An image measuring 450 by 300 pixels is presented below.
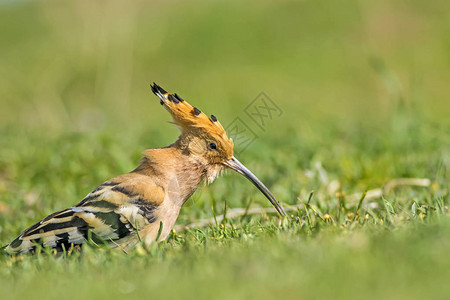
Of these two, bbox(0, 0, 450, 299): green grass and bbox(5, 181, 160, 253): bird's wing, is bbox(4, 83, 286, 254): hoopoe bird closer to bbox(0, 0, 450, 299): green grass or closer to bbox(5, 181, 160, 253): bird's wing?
bbox(5, 181, 160, 253): bird's wing

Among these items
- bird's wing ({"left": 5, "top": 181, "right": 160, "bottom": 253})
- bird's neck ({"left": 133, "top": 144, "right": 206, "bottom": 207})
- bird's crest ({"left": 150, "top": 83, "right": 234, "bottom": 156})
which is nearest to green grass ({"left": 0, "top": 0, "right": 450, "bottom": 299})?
bird's wing ({"left": 5, "top": 181, "right": 160, "bottom": 253})

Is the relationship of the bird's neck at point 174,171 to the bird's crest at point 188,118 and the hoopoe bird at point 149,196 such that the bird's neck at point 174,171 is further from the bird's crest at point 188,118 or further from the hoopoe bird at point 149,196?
the bird's crest at point 188,118

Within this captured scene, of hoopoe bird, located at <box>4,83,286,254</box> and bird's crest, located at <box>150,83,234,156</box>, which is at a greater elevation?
bird's crest, located at <box>150,83,234,156</box>

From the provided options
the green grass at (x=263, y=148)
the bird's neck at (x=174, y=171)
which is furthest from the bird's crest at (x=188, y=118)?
the green grass at (x=263, y=148)

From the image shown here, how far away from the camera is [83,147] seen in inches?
214

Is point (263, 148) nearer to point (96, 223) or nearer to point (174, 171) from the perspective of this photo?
point (174, 171)

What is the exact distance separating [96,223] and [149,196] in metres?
0.31

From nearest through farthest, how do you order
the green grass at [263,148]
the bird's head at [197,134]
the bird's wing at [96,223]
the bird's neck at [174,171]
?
1. the green grass at [263,148]
2. the bird's wing at [96,223]
3. the bird's neck at [174,171]
4. the bird's head at [197,134]

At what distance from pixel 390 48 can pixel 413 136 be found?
26.9 ft

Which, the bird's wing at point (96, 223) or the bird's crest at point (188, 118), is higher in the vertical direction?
the bird's crest at point (188, 118)

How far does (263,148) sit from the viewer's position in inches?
209

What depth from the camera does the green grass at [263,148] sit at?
214cm

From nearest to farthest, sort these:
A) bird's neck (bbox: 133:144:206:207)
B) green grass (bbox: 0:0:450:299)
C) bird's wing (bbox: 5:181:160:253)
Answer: green grass (bbox: 0:0:450:299), bird's wing (bbox: 5:181:160:253), bird's neck (bbox: 133:144:206:207)

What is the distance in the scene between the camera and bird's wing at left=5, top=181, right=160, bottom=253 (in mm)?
3090
